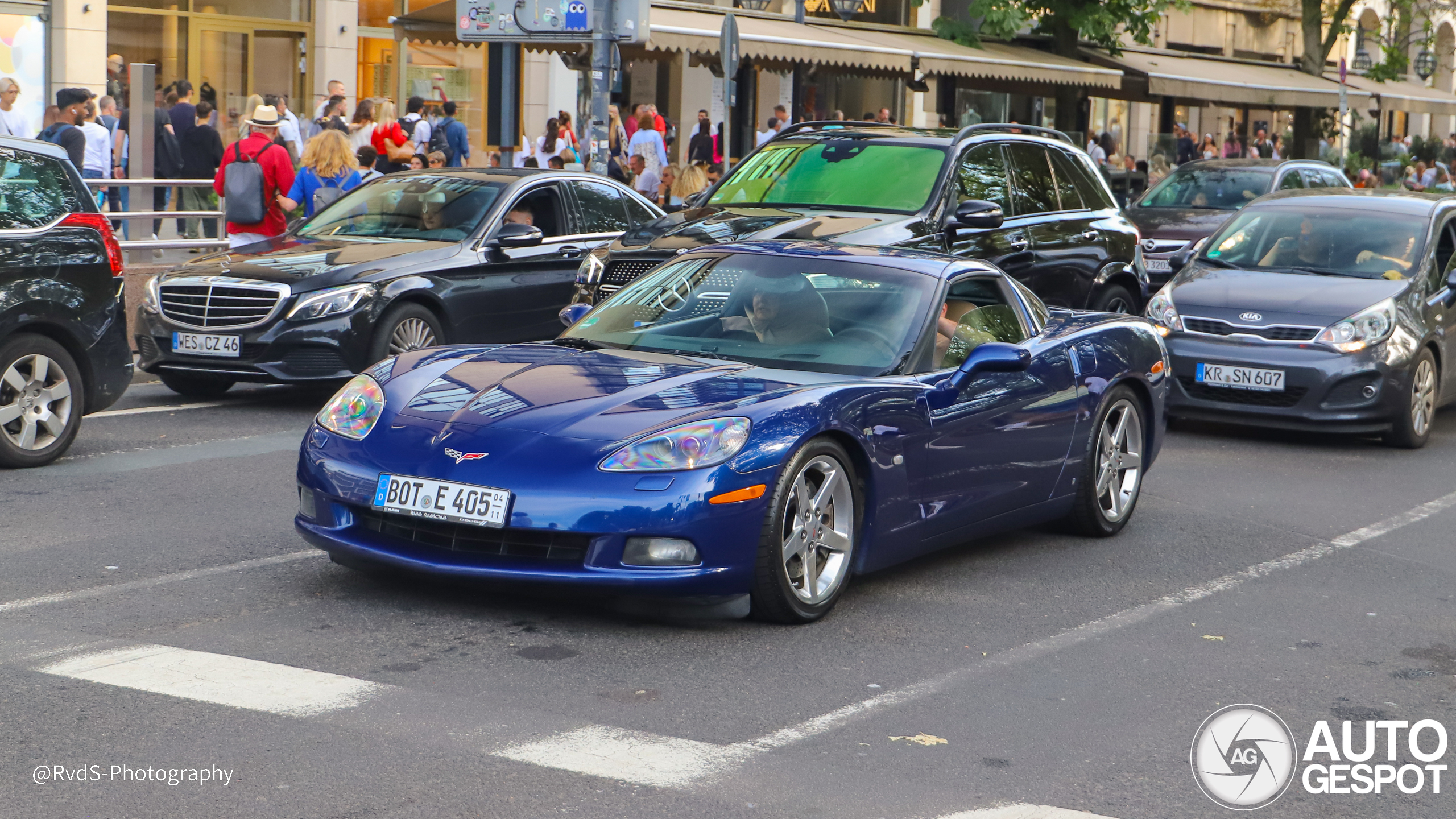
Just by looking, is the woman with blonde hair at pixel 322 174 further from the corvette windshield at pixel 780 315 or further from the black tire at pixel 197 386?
the corvette windshield at pixel 780 315

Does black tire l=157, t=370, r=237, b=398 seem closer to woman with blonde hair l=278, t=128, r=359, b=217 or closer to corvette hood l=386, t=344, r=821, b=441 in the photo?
woman with blonde hair l=278, t=128, r=359, b=217

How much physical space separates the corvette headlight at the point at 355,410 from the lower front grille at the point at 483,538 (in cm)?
31

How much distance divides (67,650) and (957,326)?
3529 millimetres

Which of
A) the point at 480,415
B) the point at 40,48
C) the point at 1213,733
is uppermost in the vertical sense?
the point at 40,48

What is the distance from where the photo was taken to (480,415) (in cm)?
582

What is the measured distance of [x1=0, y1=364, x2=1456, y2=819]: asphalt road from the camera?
14.0ft

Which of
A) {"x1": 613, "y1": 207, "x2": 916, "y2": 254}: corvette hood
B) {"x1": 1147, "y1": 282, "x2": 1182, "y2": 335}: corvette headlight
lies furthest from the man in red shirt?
{"x1": 1147, "y1": 282, "x2": 1182, "y2": 335}: corvette headlight

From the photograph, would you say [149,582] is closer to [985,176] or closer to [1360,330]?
[985,176]

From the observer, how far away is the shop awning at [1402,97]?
39.5 metres

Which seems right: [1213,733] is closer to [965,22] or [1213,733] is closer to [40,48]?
[40,48]

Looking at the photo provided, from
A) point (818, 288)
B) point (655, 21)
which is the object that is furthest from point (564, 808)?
point (655, 21)

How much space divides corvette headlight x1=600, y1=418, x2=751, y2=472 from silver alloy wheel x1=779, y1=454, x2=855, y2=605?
0.92ft

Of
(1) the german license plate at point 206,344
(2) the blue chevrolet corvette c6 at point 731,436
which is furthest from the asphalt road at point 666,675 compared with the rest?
(1) the german license plate at point 206,344

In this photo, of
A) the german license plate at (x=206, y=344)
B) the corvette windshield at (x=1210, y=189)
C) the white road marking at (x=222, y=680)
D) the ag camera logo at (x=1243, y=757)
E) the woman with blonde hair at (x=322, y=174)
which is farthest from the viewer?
the corvette windshield at (x=1210, y=189)
